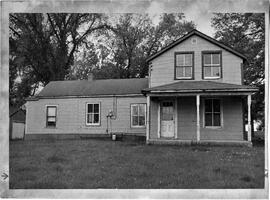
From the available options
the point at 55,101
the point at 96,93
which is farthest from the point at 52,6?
the point at 96,93

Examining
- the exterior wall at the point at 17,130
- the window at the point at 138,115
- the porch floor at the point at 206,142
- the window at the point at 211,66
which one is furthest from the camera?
the window at the point at 138,115

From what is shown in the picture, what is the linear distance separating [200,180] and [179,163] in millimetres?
555

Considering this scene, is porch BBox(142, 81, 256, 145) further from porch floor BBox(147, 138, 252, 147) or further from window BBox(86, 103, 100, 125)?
window BBox(86, 103, 100, 125)

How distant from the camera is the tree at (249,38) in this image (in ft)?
16.3

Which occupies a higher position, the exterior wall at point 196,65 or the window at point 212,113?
the exterior wall at point 196,65

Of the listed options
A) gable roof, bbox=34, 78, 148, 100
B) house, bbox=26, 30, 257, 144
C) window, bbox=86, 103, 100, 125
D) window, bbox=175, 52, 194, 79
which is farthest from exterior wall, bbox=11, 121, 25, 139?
window, bbox=175, 52, 194, 79

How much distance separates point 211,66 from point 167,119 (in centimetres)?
157

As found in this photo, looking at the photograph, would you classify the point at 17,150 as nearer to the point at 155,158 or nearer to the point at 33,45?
the point at 33,45

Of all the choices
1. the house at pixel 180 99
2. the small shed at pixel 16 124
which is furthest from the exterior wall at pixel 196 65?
the small shed at pixel 16 124

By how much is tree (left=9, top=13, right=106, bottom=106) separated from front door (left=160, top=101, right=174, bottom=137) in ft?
10.1

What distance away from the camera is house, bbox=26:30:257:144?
713 centimetres

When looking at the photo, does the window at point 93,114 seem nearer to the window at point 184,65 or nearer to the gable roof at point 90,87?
the gable roof at point 90,87

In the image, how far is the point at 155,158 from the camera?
5328mm

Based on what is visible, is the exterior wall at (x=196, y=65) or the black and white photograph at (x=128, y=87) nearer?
the black and white photograph at (x=128, y=87)
